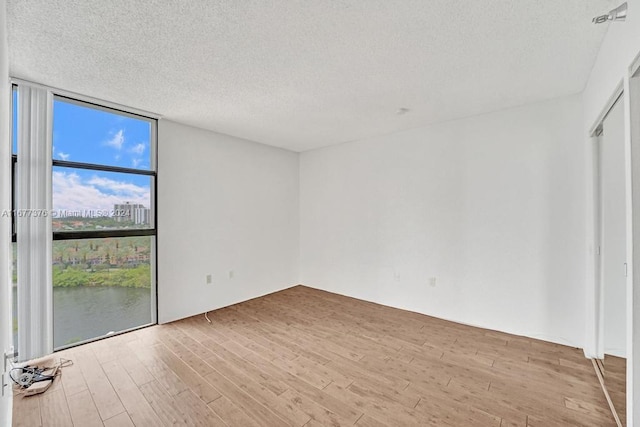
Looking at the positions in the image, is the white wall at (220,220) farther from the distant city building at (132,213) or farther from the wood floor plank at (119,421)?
the wood floor plank at (119,421)

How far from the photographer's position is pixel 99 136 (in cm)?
287

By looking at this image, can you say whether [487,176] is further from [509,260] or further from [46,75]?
[46,75]

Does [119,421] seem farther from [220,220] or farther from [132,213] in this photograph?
[220,220]

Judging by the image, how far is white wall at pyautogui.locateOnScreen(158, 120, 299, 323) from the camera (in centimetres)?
334

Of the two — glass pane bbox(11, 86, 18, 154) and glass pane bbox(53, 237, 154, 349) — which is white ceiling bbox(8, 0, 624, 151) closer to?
glass pane bbox(11, 86, 18, 154)

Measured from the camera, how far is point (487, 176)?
3072 mm

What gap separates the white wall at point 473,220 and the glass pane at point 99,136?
277cm

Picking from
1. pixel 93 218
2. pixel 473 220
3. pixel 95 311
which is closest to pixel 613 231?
pixel 473 220

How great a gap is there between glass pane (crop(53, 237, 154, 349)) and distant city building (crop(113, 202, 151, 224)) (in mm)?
220

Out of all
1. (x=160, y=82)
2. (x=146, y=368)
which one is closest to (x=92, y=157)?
(x=160, y=82)

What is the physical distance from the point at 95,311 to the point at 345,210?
3441 millimetres

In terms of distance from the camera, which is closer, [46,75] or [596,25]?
[596,25]

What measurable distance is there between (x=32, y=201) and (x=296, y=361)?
2816 mm

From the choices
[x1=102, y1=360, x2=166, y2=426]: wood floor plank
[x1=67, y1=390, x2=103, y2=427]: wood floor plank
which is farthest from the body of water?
[x1=67, y1=390, x2=103, y2=427]: wood floor plank
